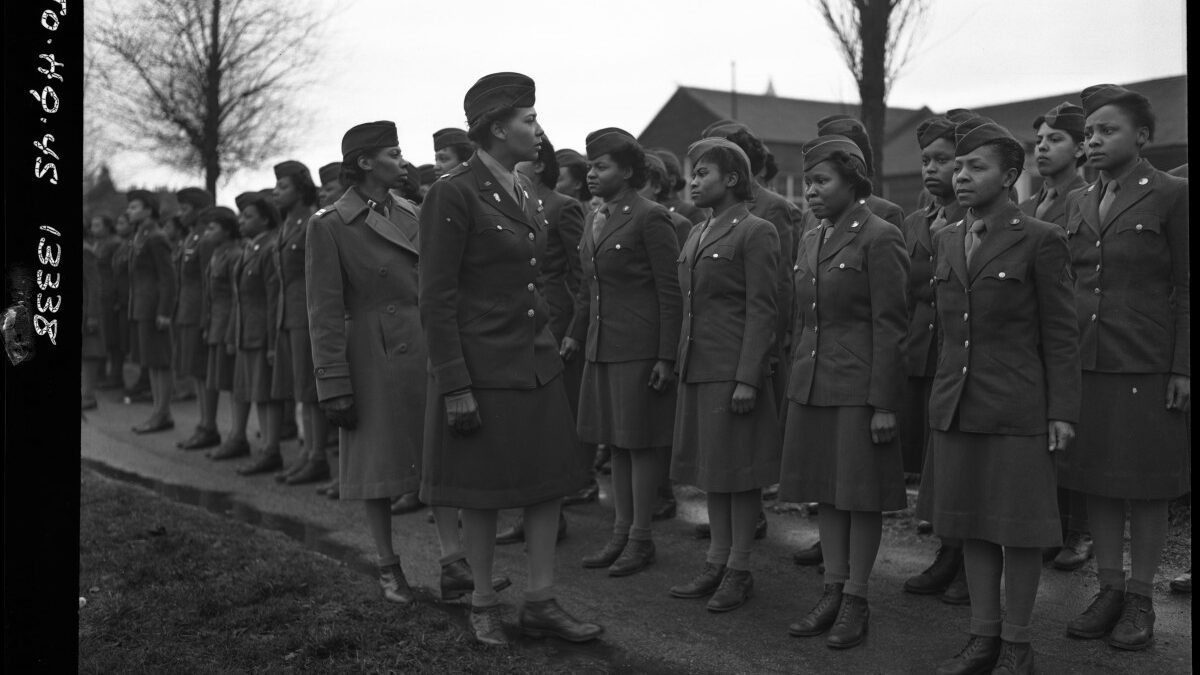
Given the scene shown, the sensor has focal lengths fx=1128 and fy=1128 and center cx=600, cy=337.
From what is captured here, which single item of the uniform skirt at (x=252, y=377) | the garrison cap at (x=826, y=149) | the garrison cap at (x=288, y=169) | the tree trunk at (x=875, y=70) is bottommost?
the uniform skirt at (x=252, y=377)

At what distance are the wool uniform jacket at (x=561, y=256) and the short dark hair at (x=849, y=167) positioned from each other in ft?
8.08

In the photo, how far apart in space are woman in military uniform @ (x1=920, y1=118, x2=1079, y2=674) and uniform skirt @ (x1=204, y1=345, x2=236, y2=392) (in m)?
7.37

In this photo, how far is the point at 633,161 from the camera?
20.7 ft

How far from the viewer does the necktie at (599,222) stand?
6.38 m

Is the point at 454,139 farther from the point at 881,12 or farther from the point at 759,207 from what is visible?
the point at 881,12

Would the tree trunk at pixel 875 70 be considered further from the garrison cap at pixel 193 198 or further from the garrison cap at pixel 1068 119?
the garrison cap at pixel 193 198

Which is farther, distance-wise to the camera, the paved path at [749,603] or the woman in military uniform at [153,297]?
the woman in military uniform at [153,297]

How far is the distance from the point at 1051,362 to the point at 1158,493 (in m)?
1.02

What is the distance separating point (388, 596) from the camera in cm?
557

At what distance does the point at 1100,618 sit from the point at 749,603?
1.58m

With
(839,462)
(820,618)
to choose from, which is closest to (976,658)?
(820,618)

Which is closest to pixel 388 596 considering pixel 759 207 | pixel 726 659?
pixel 726 659

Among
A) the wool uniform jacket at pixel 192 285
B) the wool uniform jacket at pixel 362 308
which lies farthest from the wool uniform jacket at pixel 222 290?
the wool uniform jacket at pixel 362 308

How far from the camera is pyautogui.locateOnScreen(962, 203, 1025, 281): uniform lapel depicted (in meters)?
4.40
